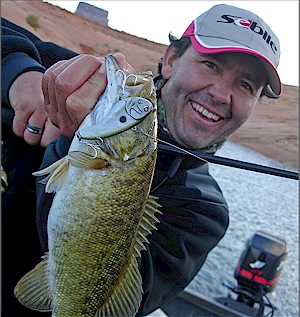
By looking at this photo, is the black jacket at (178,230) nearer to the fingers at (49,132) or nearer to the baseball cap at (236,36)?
the fingers at (49,132)

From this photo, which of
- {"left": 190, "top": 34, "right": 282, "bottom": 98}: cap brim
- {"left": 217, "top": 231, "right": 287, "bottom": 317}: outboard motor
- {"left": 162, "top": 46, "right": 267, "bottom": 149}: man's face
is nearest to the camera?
{"left": 190, "top": 34, "right": 282, "bottom": 98}: cap brim

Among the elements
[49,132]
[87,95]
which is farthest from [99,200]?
[49,132]

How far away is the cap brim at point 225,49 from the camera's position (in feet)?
6.91

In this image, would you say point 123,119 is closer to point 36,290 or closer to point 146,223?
point 146,223

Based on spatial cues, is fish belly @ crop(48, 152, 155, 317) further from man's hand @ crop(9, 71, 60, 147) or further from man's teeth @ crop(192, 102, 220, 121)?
man's teeth @ crop(192, 102, 220, 121)

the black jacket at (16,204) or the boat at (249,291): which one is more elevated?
the black jacket at (16,204)

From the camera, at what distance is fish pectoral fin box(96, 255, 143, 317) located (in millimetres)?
1271

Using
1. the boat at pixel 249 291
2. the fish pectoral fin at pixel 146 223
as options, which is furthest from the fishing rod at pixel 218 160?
the boat at pixel 249 291

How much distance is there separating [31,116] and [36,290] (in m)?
0.83

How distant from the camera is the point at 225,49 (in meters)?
2.12

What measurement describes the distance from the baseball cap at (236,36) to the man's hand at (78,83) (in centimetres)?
117

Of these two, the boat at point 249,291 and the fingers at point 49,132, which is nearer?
the fingers at point 49,132

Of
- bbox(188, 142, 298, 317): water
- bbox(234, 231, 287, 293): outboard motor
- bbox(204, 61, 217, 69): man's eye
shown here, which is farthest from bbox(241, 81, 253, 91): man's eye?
bbox(234, 231, 287, 293): outboard motor

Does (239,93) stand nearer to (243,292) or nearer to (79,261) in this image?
(79,261)
